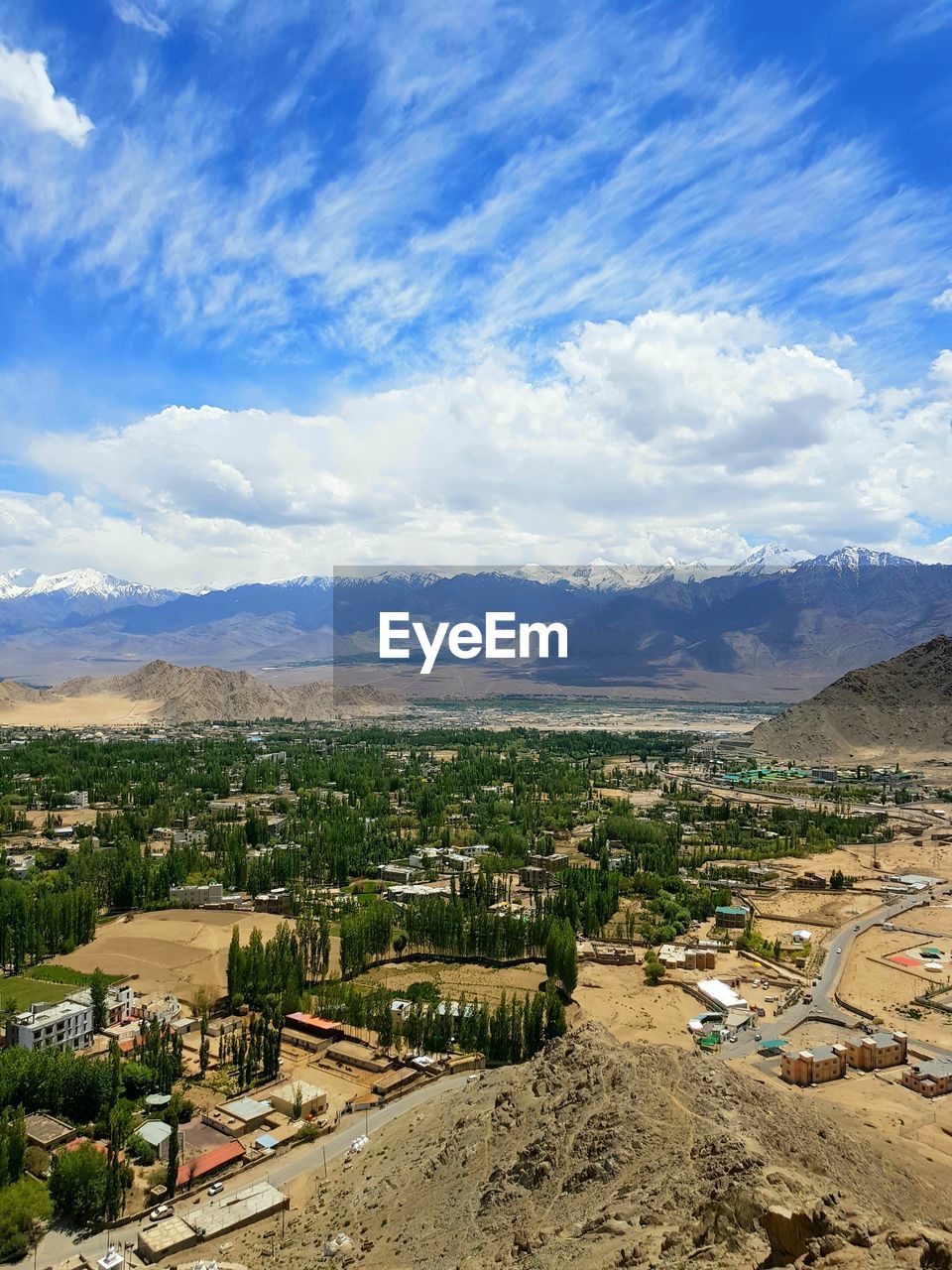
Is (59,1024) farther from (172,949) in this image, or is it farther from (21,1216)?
(172,949)

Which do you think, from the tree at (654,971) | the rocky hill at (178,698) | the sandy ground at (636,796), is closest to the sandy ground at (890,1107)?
the tree at (654,971)

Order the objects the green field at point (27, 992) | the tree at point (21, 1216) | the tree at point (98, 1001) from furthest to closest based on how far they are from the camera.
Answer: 1. the green field at point (27, 992)
2. the tree at point (98, 1001)
3. the tree at point (21, 1216)

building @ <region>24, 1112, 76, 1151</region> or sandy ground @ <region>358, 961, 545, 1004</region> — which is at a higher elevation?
building @ <region>24, 1112, 76, 1151</region>

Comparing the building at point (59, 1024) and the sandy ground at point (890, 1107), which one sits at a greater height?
the building at point (59, 1024)

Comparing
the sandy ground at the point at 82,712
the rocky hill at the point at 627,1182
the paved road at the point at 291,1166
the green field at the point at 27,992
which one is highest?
the sandy ground at the point at 82,712

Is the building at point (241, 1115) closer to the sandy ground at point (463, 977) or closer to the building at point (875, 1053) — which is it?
the sandy ground at point (463, 977)

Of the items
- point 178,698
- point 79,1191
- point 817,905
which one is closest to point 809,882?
point 817,905

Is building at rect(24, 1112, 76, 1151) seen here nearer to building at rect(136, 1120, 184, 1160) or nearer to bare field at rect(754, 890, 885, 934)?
building at rect(136, 1120, 184, 1160)

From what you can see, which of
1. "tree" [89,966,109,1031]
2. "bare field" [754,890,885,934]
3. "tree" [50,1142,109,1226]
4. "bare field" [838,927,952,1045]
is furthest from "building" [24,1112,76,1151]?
"bare field" [754,890,885,934]
